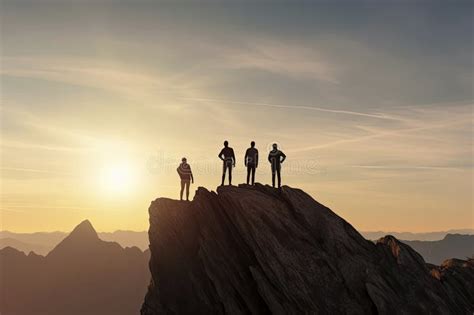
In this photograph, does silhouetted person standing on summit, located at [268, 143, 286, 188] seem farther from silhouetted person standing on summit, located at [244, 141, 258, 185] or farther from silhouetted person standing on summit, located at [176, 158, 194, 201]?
silhouetted person standing on summit, located at [176, 158, 194, 201]

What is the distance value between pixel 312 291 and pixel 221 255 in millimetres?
8520

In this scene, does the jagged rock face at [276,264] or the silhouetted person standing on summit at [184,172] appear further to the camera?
the silhouetted person standing on summit at [184,172]

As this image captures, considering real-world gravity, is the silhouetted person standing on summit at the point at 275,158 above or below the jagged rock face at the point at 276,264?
above

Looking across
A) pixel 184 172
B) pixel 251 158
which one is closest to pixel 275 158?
pixel 251 158

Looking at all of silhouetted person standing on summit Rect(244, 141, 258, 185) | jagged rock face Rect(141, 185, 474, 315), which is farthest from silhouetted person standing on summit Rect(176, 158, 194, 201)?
silhouetted person standing on summit Rect(244, 141, 258, 185)

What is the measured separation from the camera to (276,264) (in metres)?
39.5

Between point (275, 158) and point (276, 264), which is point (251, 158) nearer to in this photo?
point (275, 158)

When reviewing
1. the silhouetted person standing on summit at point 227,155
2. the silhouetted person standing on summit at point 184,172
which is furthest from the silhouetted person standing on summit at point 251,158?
the silhouetted person standing on summit at point 184,172

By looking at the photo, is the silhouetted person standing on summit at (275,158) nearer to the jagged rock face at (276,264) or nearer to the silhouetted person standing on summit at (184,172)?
the jagged rock face at (276,264)

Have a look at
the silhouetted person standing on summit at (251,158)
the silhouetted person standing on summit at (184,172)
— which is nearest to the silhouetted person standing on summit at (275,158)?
the silhouetted person standing on summit at (251,158)

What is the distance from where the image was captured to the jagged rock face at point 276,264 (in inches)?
1516

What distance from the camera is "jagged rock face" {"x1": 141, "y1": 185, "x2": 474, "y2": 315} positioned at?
38.5 metres

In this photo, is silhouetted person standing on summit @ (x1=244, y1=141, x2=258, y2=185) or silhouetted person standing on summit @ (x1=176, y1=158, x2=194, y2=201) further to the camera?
silhouetted person standing on summit @ (x1=176, y1=158, x2=194, y2=201)

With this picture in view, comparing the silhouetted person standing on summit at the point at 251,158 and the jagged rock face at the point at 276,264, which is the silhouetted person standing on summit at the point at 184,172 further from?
the silhouetted person standing on summit at the point at 251,158
